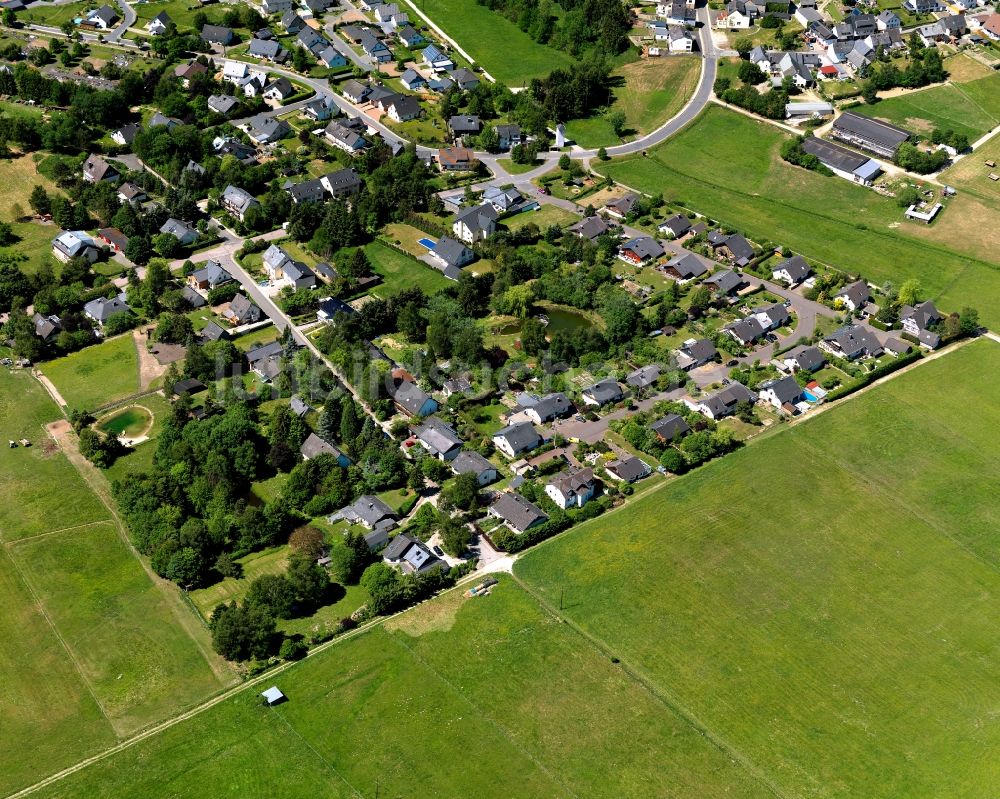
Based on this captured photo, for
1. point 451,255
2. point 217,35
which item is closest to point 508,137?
point 451,255

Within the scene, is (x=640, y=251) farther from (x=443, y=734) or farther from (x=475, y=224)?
(x=443, y=734)

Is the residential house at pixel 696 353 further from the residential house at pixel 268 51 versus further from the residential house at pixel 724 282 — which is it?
the residential house at pixel 268 51

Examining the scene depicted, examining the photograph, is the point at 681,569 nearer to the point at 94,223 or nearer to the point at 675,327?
the point at 675,327

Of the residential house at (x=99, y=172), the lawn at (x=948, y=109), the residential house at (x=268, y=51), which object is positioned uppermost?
the lawn at (x=948, y=109)

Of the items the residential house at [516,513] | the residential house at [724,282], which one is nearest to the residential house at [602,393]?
the residential house at [516,513]

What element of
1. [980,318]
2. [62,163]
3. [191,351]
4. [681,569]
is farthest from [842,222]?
[62,163]

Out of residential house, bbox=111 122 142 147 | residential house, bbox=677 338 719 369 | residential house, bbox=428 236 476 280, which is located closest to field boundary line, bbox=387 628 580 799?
residential house, bbox=677 338 719 369
